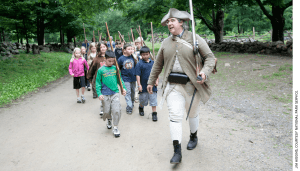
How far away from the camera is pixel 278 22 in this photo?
581 inches

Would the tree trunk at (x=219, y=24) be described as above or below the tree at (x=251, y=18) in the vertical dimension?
below

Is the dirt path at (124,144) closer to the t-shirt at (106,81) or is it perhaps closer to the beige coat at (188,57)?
the t-shirt at (106,81)

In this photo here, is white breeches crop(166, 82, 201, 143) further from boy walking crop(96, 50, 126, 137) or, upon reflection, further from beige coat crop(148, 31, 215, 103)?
boy walking crop(96, 50, 126, 137)

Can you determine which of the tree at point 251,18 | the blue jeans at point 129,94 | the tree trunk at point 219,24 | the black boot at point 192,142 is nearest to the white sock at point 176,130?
the black boot at point 192,142

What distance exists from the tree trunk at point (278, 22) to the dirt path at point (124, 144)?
11.7 meters

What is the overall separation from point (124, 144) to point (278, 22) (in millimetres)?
14542

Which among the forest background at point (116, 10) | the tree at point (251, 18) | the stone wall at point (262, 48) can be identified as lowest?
the stone wall at point (262, 48)

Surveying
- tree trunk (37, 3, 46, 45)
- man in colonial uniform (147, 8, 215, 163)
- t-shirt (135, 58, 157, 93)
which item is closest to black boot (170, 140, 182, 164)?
man in colonial uniform (147, 8, 215, 163)

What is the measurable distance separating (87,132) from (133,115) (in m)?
1.44

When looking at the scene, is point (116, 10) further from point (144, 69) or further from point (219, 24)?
point (144, 69)

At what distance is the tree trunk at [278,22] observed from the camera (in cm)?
1473

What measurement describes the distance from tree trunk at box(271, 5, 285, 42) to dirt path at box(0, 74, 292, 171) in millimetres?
11724

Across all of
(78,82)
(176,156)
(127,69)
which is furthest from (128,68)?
(176,156)

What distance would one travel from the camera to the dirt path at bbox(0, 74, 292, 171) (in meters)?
3.40
